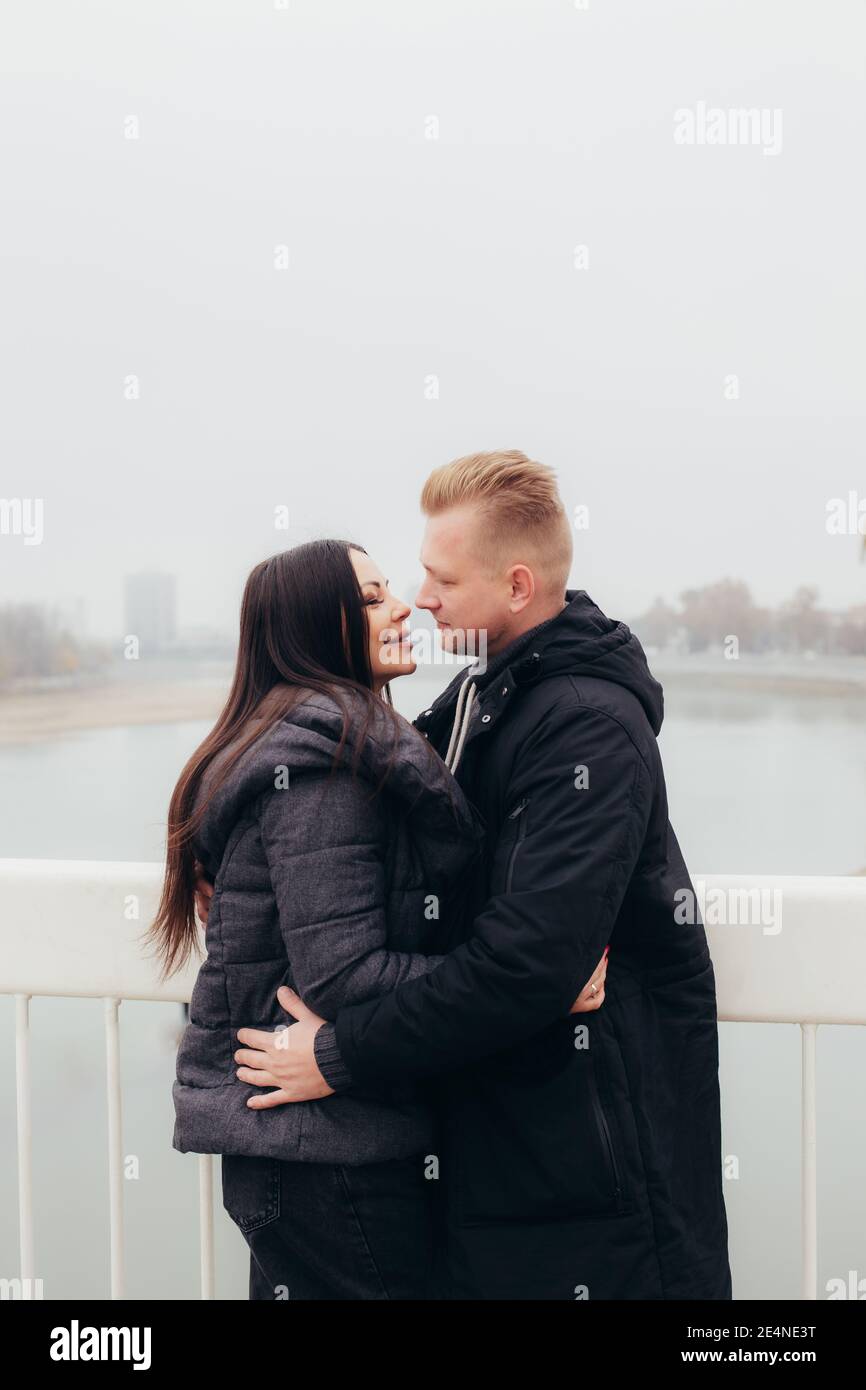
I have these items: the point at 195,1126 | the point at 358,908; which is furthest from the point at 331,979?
the point at 195,1126

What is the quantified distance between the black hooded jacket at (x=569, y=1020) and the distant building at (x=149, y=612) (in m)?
1.29

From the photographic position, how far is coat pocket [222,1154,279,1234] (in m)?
1.20

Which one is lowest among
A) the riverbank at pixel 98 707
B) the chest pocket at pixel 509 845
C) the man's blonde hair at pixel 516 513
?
the riverbank at pixel 98 707

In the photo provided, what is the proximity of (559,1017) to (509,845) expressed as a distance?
187 mm

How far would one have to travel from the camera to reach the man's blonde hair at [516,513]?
4.33ft

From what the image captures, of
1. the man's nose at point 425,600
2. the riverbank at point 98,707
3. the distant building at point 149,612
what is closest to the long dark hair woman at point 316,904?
the man's nose at point 425,600

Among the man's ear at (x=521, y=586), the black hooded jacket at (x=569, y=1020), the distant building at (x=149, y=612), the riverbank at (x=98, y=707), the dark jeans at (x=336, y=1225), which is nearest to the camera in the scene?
the black hooded jacket at (x=569, y=1020)

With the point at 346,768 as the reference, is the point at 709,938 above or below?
below

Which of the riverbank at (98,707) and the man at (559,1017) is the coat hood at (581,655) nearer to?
the man at (559,1017)

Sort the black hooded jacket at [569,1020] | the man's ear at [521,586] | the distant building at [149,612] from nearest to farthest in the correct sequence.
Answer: the black hooded jacket at [569,1020], the man's ear at [521,586], the distant building at [149,612]

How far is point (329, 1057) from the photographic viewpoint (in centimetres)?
116

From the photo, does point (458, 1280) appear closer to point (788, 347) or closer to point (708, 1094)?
point (708, 1094)

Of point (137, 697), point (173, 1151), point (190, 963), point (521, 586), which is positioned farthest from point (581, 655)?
point (137, 697)

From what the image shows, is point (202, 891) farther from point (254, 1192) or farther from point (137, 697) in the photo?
point (137, 697)
